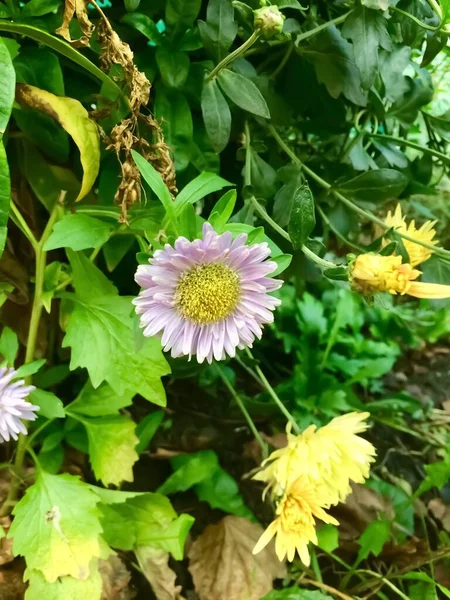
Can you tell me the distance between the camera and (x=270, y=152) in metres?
0.75

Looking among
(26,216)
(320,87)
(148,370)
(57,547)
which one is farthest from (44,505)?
(320,87)

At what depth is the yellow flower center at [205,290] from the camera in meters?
0.44

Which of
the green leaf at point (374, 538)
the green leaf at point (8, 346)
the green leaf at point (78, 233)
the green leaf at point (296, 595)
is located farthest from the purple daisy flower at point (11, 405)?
the green leaf at point (374, 538)

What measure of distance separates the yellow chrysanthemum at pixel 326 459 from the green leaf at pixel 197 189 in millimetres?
267

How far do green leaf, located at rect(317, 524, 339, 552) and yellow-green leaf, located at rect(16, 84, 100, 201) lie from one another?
1.72 ft

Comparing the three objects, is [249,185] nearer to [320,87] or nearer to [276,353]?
[320,87]

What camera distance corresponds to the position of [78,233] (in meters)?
0.50

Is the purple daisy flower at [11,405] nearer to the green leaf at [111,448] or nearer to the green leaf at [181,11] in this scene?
the green leaf at [111,448]

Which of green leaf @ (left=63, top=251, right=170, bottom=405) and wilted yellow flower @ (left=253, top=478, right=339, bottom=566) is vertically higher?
green leaf @ (left=63, top=251, right=170, bottom=405)

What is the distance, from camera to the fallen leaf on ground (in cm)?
63

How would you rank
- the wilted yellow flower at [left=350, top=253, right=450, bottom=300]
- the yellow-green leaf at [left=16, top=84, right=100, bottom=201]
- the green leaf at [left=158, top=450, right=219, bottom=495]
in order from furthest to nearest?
the green leaf at [left=158, top=450, right=219, bottom=495], the yellow-green leaf at [left=16, top=84, right=100, bottom=201], the wilted yellow flower at [left=350, top=253, right=450, bottom=300]

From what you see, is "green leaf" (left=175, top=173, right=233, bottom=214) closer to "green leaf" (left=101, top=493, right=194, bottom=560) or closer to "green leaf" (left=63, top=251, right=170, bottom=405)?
"green leaf" (left=63, top=251, right=170, bottom=405)

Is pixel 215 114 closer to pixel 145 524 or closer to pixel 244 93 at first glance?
pixel 244 93

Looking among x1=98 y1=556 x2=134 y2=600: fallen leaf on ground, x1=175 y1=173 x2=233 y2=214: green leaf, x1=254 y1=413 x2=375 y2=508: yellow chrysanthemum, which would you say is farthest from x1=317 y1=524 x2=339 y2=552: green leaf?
x1=175 y1=173 x2=233 y2=214: green leaf
